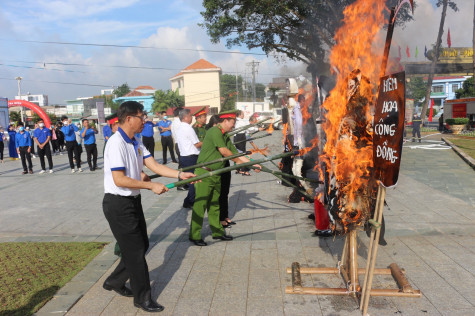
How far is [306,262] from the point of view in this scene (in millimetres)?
4867

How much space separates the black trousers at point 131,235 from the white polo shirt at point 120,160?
76 millimetres

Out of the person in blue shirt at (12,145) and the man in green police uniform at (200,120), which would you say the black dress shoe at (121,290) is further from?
the person in blue shirt at (12,145)

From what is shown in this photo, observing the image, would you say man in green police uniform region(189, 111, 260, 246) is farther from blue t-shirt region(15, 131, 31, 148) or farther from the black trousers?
blue t-shirt region(15, 131, 31, 148)

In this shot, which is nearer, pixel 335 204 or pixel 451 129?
pixel 335 204

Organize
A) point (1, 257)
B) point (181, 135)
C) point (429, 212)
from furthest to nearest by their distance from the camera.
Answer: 1. point (181, 135)
2. point (429, 212)
3. point (1, 257)

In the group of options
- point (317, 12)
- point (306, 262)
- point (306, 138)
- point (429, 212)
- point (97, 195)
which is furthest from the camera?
point (317, 12)

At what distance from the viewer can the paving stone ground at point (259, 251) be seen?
383cm

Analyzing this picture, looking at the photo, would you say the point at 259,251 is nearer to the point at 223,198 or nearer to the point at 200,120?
the point at 223,198

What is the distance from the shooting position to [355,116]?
3.84m

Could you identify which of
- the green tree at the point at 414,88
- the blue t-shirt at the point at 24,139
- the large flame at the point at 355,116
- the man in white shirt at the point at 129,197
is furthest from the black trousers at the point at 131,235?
the blue t-shirt at the point at 24,139

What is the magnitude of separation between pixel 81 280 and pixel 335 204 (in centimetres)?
302

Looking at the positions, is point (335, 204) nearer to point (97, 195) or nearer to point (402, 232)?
point (402, 232)

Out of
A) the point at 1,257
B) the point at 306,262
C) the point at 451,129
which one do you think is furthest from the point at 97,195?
the point at 451,129

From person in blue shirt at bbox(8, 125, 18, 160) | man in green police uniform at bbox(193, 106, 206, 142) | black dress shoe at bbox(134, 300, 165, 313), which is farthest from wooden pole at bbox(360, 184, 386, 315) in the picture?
person in blue shirt at bbox(8, 125, 18, 160)
